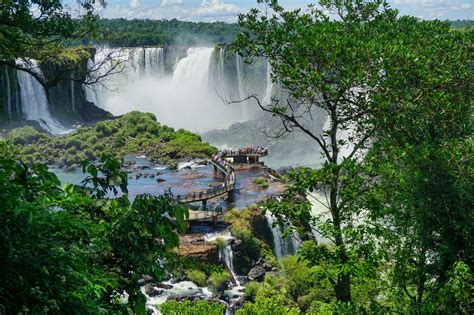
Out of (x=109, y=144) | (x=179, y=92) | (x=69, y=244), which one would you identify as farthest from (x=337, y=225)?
(x=179, y=92)

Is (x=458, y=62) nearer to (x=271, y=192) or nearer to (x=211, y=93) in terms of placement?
(x=271, y=192)

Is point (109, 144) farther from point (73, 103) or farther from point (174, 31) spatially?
point (174, 31)

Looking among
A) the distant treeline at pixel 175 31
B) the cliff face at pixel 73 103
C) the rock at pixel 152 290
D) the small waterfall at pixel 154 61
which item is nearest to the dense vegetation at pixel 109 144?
the cliff face at pixel 73 103

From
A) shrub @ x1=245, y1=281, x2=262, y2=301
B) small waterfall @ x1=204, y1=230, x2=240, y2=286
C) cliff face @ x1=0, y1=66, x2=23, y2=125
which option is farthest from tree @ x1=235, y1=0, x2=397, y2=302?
cliff face @ x1=0, y1=66, x2=23, y2=125

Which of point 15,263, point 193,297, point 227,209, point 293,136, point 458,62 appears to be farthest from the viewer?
point 293,136

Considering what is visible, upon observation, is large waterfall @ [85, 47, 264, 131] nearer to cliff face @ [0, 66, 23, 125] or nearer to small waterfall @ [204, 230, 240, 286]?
cliff face @ [0, 66, 23, 125]

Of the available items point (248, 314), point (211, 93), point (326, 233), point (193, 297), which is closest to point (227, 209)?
point (193, 297)

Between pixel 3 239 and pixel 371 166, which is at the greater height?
pixel 3 239

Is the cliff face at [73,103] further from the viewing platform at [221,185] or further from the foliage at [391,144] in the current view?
the foliage at [391,144]
